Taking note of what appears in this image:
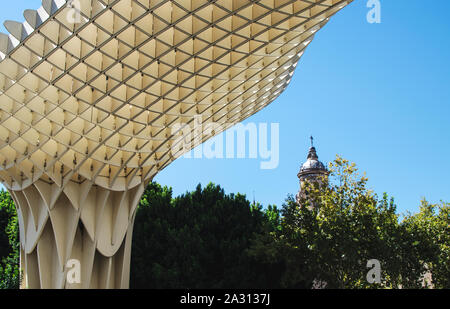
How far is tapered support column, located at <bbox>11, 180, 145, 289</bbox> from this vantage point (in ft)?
107

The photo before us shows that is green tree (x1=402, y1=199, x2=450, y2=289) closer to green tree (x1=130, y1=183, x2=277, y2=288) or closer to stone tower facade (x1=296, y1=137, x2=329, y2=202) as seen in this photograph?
green tree (x1=130, y1=183, x2=277, y2=288)

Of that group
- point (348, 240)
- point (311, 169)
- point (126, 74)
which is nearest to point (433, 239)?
point (348, 240)

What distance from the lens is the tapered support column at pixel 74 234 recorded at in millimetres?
32500

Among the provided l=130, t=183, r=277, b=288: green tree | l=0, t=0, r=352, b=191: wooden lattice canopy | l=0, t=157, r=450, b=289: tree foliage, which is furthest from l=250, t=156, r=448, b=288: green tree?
l=0, t=0, r=352, b=191: wooden lattice canopy

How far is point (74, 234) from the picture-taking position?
32.6 m

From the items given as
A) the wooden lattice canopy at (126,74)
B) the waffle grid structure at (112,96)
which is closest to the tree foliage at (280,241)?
the waffle grid structure at (112,96)

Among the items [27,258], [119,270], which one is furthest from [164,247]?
[27,258]

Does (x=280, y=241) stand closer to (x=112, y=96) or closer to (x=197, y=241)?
(x=197, y=241)

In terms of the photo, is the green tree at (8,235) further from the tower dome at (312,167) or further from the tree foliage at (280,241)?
the tower dome at (312,167)

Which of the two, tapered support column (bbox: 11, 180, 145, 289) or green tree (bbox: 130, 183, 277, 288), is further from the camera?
green tree (bbox: 130, 183, 277, 288)

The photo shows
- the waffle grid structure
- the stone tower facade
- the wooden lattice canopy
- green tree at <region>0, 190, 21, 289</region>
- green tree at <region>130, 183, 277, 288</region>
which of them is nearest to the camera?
the wooden lattice canopy

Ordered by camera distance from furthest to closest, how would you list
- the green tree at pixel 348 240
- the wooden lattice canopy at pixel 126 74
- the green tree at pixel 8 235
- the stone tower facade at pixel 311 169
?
the stone tower facade at pixel 311 169, the green tree at pixel 8 235, the green tree at pixel 348 240, the wooden lattice canopy at pixel 126 74

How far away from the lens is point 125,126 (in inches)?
1192
